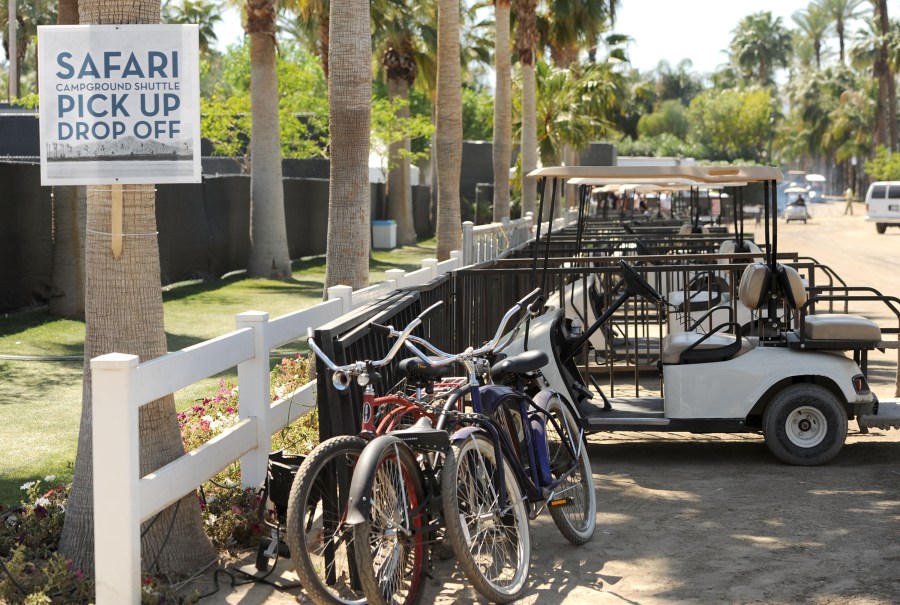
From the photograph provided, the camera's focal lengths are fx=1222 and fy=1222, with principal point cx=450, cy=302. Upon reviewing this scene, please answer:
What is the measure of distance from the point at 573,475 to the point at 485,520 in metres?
1.11

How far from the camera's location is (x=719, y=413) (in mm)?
8039

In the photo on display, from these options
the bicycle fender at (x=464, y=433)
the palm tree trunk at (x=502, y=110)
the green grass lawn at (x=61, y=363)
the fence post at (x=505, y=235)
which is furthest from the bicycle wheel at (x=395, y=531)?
the palm tree trunk at (x=502, y=110)

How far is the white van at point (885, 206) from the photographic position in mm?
47406

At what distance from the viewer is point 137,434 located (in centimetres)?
457

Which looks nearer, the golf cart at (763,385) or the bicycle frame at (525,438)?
the bicycle frame at (525,438)

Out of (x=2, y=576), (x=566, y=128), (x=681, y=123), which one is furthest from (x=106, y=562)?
(x=681, y=123)

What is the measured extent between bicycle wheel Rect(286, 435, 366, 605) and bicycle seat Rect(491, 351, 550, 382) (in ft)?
3.29

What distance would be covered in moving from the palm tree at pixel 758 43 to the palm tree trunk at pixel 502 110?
4112 inches

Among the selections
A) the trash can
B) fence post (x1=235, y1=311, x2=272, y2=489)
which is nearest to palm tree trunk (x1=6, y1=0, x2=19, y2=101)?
the trash can

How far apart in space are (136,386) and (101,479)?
14.5 inches

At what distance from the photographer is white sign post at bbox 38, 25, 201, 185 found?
5.39 m

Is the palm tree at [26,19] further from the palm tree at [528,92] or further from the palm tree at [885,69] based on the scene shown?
the palm tree at [885,69]

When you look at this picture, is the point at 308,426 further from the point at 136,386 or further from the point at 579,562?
the point at 136,386

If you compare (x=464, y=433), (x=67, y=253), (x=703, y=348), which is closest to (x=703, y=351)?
(x=703, y=348)
